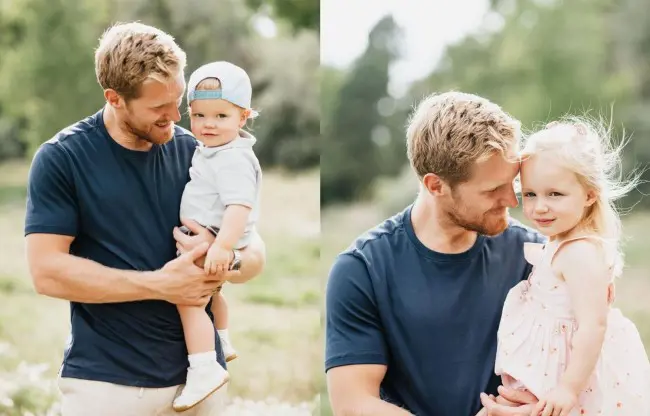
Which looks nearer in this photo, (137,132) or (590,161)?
(590,161)

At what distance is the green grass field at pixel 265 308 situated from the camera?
5977mm

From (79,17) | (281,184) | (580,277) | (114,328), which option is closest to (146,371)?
(114,328)

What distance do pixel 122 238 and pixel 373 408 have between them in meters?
0.78

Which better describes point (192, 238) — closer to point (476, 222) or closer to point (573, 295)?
point (476, 222)

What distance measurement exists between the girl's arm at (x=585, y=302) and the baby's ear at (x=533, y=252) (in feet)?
0.45

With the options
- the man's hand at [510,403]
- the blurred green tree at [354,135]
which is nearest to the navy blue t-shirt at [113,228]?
the man's hand at [510,403]

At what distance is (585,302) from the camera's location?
233 cm

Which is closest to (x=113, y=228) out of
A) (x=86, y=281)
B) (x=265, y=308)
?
(x=86, y=281)

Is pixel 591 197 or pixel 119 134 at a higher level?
pixel 119 134

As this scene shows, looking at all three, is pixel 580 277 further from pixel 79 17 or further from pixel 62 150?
pixel 79 17

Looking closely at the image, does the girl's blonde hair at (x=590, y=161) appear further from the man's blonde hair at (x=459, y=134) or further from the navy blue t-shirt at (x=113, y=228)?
the navy blue t-shirt at (x=113, y=228)

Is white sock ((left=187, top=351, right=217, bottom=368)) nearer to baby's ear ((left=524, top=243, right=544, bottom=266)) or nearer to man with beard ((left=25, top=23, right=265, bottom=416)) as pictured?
man with beard ((left=25, top=23, right=265, bottom=416))

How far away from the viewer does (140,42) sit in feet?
8.14

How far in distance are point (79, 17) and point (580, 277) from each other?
A: 18.3 feet
